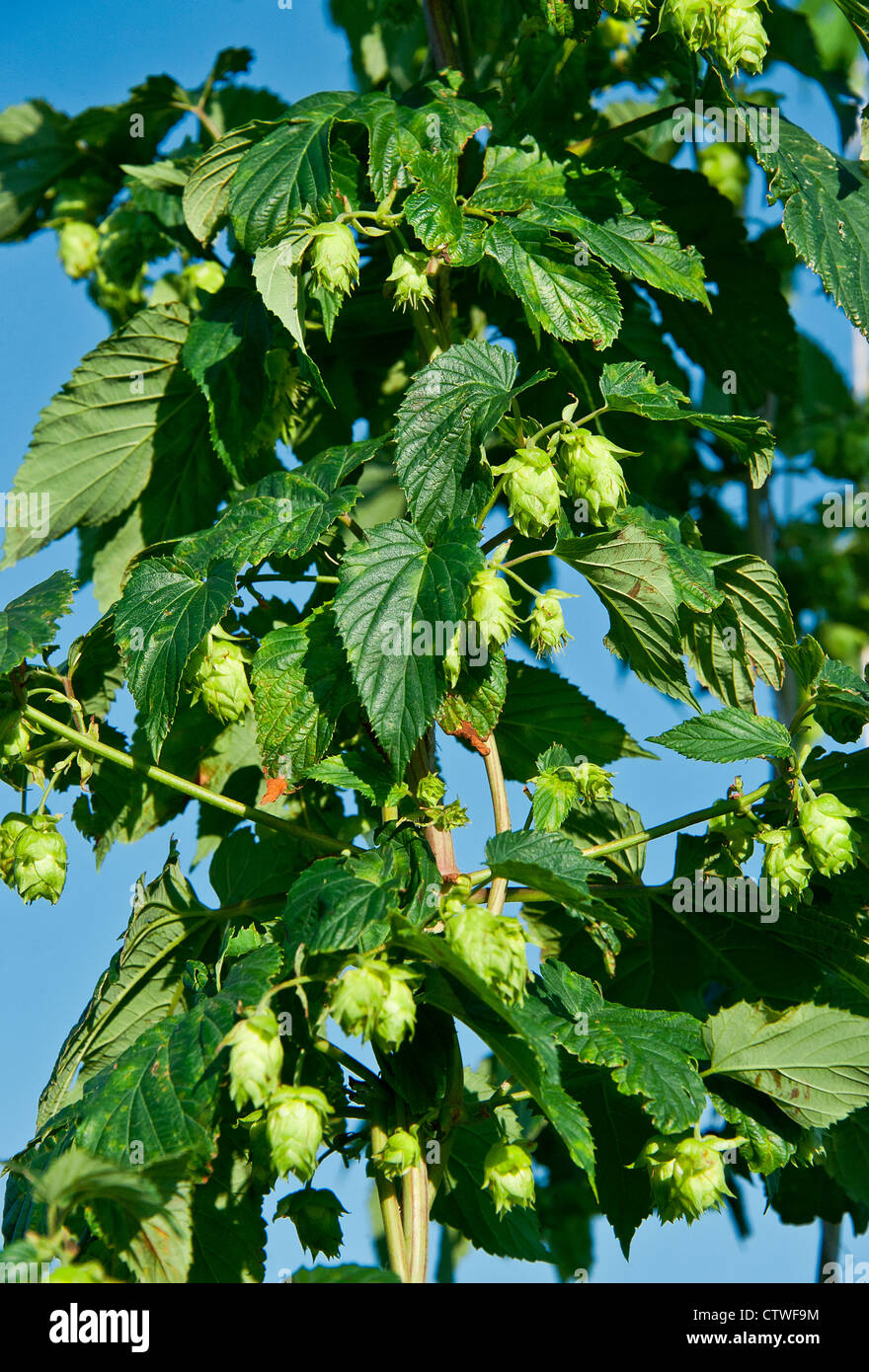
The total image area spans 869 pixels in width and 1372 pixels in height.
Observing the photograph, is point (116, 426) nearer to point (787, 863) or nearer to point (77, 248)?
point (77, 248)

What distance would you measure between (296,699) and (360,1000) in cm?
38

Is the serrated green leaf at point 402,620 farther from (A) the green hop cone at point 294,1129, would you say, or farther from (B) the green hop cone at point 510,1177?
(B) the green hop cone at point 510,1177

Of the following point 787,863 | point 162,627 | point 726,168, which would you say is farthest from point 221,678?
point 726,168

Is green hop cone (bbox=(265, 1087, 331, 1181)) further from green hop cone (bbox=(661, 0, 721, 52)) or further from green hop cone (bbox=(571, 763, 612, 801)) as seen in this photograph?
green hop cone (bbox=(661, 0, 721, 52))

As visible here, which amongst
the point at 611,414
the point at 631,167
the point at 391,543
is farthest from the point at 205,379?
the point at 631,167

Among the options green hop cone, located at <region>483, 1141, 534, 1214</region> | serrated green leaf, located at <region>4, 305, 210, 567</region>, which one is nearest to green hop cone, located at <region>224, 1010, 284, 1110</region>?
green hop cone, located at <region>483, 1141, 534, 1214</region>

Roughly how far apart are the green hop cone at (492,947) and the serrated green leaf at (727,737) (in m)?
0.36

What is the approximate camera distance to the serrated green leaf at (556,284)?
4.97 feet

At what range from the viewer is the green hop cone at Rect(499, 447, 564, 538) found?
1395mm

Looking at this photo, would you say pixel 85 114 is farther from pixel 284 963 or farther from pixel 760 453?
pixel 284 963

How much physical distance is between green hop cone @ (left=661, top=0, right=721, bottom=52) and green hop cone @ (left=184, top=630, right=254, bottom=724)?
0.89m
